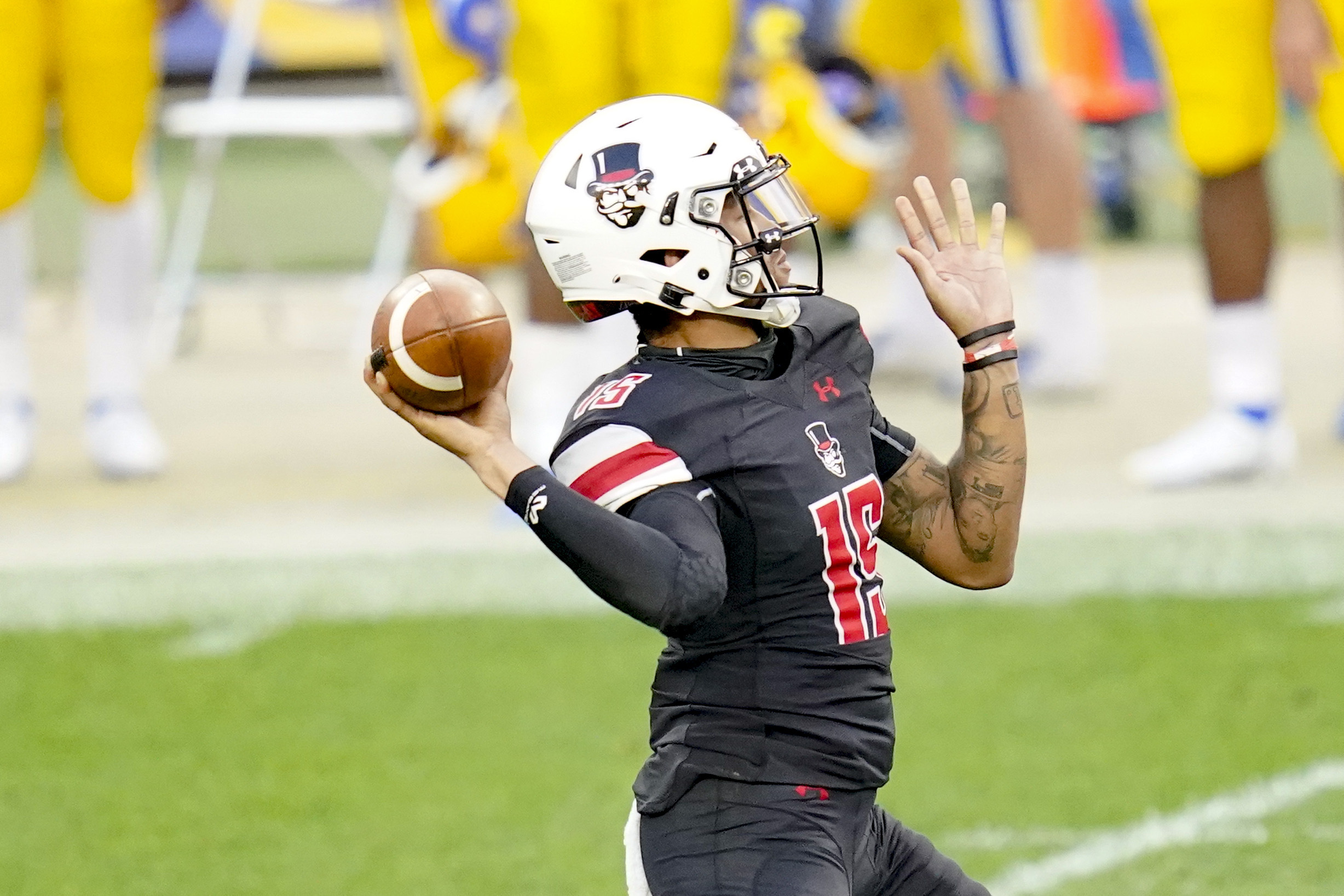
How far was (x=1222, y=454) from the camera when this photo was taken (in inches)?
223

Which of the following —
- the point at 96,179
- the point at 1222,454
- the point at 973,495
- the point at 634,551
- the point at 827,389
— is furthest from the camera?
the point at 96,179

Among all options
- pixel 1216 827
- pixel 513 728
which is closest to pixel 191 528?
pixel 513 728

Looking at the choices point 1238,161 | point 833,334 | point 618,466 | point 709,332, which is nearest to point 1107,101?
point 1238,161

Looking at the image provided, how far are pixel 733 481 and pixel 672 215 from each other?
0.33 metres

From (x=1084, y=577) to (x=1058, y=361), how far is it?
197cm

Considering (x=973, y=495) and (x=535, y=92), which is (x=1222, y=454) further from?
(x=973, y=495)

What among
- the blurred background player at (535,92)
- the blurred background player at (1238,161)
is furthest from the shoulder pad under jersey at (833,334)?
the blurred background player at (1238,161)

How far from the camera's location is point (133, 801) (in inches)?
152

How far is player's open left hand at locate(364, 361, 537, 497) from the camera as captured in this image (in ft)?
7.47

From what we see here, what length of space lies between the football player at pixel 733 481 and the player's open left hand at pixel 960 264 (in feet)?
0.03

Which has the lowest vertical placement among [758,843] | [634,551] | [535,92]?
[758,843]

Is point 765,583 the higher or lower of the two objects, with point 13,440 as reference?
higher

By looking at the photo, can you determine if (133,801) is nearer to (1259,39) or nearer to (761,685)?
(761,685)

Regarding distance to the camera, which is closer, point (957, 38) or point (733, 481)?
point (733, 481)
